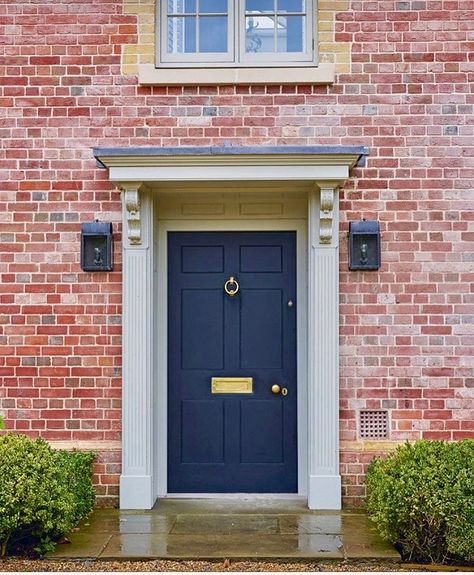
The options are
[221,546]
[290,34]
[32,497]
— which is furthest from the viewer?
[290,34]

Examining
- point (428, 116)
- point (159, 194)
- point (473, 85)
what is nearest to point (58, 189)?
point (159, 194)

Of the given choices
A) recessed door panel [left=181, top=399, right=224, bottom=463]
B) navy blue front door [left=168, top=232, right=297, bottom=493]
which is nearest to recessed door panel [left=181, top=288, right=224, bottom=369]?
navy blue front door [left=168, top=232, right=297, bottom=493]

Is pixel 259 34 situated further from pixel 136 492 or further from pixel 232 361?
pixel 136 492

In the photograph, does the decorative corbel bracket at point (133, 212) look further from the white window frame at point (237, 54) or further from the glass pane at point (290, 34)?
the glass pane at point (290, 34)

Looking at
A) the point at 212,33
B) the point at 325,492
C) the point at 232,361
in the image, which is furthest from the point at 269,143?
the point at 325,492

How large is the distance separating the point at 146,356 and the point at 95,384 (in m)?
0.55

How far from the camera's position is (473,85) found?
23.4ft

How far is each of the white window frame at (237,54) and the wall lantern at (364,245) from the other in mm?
1588

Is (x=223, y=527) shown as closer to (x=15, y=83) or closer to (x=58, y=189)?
(x=58, y=189)

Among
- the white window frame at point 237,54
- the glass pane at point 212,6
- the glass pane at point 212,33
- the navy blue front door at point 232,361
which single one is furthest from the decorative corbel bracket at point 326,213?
the glass pane at point 212,6

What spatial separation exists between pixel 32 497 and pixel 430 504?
9.18 ft

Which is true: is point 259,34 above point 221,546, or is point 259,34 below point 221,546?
above

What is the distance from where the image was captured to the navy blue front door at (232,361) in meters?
7.39

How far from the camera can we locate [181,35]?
737 centimetres
